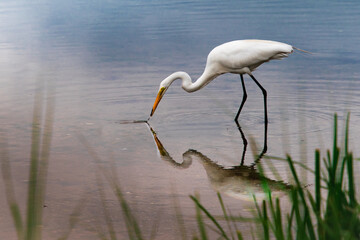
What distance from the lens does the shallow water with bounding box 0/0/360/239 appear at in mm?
5418

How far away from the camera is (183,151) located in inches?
281

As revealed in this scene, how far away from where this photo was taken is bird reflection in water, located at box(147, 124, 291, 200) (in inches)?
216

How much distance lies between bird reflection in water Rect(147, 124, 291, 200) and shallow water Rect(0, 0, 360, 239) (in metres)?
0.03

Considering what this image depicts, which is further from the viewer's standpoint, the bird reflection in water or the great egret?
the great egret

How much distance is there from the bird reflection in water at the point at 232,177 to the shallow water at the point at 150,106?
0.03 m

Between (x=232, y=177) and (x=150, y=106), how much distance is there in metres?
3.23

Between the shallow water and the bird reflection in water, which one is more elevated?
the shallow water

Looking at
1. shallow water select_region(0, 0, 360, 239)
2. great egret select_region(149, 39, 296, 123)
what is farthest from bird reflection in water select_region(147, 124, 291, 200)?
great egret select_region(149, 39, 296, 123)

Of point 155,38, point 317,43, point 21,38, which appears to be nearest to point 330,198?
point 317,43

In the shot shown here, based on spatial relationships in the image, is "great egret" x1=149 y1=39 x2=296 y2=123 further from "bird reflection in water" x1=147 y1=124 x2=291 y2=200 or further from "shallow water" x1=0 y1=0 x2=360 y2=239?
"bird reflection in water" x1=147 y1=124 x2=291 y2=200

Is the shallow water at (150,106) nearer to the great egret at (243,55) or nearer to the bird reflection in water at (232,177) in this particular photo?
the bird reflection in water at (232,177)

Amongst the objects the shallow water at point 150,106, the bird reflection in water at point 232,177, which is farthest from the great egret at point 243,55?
the bird reflection in water at point 232,177

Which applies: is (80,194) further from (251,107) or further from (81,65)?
(81,65)

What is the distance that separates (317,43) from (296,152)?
307 inches
